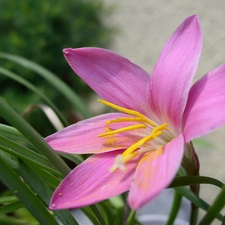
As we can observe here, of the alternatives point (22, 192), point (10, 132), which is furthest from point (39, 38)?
point (22, 192)

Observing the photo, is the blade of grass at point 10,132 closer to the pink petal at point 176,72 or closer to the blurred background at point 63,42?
the pink petal at point 176,72

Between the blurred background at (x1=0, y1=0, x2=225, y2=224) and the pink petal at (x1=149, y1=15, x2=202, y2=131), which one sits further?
the blurred background at (x1=0, y1=0, x2=225, y2=224)

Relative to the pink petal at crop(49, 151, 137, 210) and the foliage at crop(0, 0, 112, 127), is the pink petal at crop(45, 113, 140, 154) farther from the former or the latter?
the foliage at crop(0, 0, 112, 127)

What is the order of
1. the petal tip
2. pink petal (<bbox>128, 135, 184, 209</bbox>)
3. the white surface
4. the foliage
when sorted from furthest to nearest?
the white surface
the foliage
the petal tip
pink petal (<bbox>128, 135, 184, 209</bbox>)

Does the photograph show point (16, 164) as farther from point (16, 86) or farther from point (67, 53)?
point (16, 86)

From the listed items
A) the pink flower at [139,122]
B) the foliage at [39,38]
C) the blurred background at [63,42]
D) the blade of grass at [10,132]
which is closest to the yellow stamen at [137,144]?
the pink flower at [139,122]

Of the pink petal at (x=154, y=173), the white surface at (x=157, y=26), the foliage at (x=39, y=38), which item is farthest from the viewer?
the white surface at (x=157, y=26)

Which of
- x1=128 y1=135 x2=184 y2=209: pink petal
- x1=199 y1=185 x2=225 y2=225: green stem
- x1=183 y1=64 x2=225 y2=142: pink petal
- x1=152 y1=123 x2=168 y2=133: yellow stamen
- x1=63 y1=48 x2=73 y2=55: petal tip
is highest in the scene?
x1=63 y1=48 x2=73 y2=55: petal tip

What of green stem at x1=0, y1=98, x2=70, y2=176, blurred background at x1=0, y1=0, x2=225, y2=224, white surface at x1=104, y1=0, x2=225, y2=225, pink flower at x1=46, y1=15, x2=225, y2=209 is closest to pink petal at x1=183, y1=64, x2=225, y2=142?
pink flower at x1=46, y1=15, x2=225, y2=209
